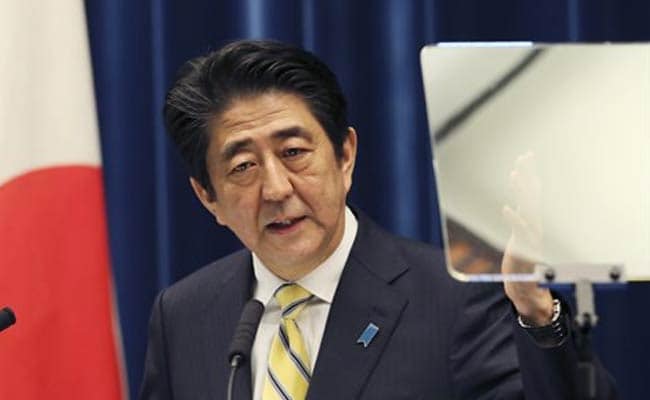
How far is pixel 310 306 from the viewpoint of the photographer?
2154mm

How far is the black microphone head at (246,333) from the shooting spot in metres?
1.82

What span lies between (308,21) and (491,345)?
1097 millimetres

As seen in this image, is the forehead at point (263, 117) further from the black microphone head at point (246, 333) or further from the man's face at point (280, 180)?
the black microphone head at point (246, 333)

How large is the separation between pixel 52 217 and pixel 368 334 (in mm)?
739

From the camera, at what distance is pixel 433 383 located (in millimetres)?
2020

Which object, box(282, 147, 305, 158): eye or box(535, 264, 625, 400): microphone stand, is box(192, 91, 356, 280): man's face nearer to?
box(282, 147, 305, 158): eye

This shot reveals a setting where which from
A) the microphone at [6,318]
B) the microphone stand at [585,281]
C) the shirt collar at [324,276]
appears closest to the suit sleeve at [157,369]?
the shirt collar at [324,276]

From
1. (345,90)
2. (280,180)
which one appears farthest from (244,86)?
(345,90)

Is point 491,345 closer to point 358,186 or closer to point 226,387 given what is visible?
point 226,387

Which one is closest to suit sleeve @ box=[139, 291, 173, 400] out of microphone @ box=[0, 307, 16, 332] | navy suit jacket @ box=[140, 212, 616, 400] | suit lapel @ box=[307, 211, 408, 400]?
navy suit jacket @ box=[140, 212, 616, 400]

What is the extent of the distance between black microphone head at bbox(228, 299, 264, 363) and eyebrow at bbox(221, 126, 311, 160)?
31 centimetres

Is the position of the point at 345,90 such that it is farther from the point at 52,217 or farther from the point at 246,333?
the point at 246,333

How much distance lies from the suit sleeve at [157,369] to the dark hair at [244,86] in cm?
29

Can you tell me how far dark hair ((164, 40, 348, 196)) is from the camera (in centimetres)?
213
